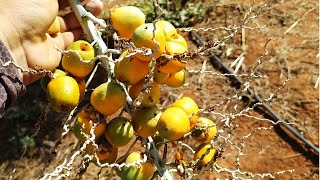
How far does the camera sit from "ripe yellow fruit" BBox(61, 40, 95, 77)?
109 centimetres

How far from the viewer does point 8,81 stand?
122cm

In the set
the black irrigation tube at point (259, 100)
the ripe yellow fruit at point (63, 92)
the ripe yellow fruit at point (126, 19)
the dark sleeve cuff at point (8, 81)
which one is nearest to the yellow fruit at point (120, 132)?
the ripe yellow fruit at point (63, 92)

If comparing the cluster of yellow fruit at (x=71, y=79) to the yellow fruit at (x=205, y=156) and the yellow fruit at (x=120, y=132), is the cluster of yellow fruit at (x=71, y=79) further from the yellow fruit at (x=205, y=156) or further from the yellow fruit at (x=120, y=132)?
the yellow fruit at (x=205, y=156)

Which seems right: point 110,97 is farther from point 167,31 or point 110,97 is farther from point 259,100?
point 259,100

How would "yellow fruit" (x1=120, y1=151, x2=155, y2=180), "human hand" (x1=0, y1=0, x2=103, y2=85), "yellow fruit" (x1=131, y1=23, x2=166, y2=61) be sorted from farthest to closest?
"human hand" (x1=0, y1=0, x2=103, y2=85) → "yellow fruit" (x1=120, y1=151, x2=155, y2=180) → "yellow fruit" (x1=131, y1=23, x2=166, y2=61)

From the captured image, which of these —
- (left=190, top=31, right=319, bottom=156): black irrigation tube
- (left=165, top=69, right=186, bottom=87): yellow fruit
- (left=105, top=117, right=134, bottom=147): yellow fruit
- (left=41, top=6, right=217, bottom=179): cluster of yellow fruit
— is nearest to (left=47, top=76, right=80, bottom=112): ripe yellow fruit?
(left=41, top=6, right=217, bottom=179): cluster of yellow fruit

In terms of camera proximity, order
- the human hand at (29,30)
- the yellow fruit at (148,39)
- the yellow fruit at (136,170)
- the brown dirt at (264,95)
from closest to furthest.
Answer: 1. the yellow fruit at (148,39)
2. the yellow fruit at (136,170)
3. the human hand at (29,30)
4. the brown dirt at (264,95)

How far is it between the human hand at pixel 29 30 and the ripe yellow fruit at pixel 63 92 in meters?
0.31

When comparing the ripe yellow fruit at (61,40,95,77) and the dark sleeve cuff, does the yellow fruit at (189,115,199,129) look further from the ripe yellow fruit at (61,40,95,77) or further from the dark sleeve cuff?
the dark sleeve cuff

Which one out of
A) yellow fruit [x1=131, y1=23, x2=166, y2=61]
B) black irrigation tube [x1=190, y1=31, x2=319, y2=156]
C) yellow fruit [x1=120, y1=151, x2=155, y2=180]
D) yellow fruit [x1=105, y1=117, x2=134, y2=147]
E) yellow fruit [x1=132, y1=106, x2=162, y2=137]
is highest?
yellow fruit [x1=131, y1=23, x2=166, y2=61]

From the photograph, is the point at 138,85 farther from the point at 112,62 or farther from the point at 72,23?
the point at 72,23

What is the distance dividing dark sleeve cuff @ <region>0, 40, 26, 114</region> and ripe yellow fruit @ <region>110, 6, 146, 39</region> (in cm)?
28

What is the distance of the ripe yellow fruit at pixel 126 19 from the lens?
3.64 ft

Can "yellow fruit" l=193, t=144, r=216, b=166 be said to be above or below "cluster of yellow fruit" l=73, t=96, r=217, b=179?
below
